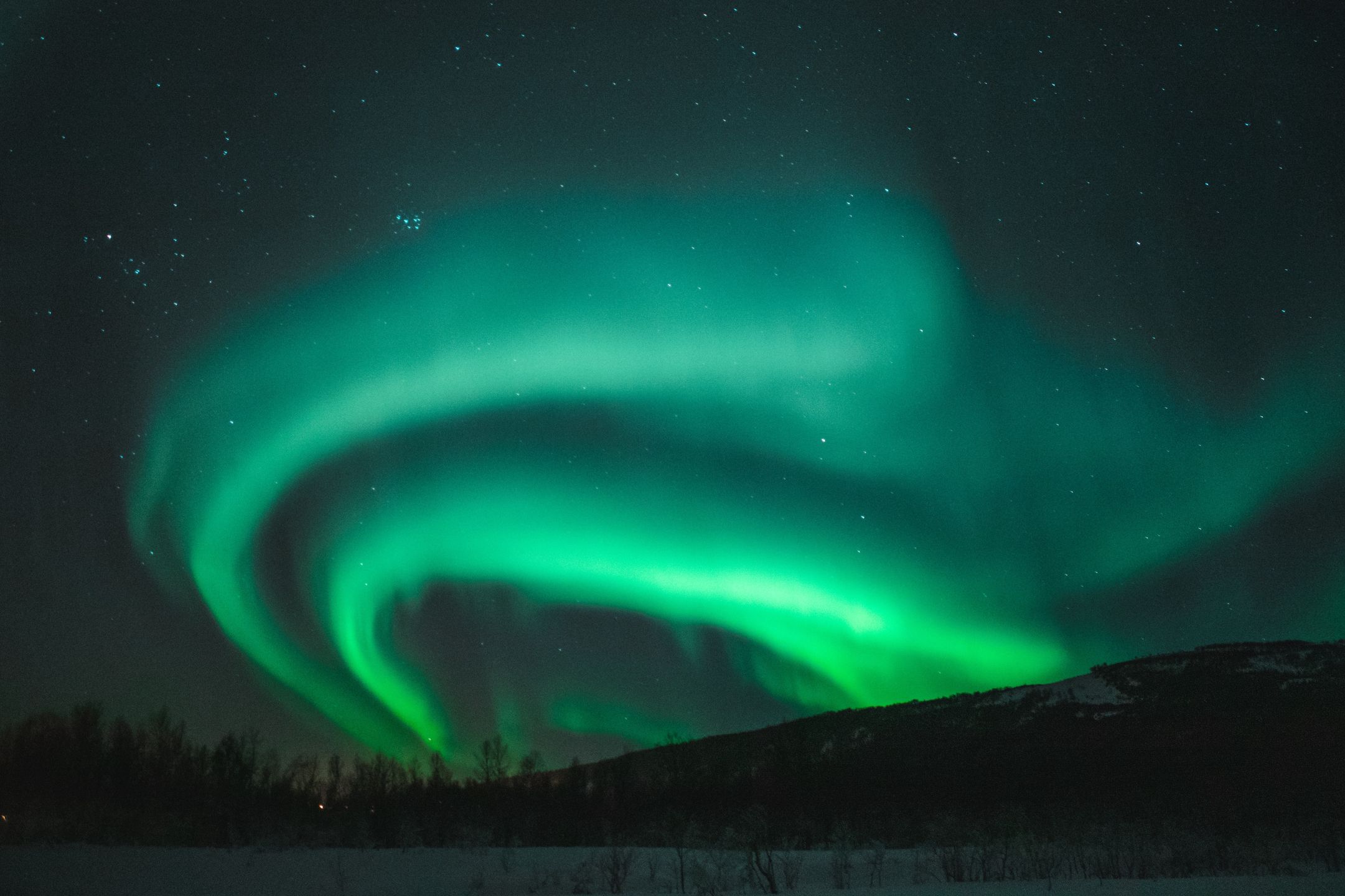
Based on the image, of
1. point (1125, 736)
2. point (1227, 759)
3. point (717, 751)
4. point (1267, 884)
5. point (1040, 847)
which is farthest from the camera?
point (717, 751)

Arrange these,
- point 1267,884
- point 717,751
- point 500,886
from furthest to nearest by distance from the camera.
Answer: point 717,751, point 500,886, point 1267,884

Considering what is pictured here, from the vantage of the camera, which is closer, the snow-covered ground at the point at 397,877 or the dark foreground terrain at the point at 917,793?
the snow-covered ground at the point at 397,877

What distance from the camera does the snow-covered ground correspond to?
13.7 meters

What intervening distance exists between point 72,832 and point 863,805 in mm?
34053

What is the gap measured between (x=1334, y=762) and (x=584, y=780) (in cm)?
3865

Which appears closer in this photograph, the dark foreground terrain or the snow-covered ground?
the snow-covered ground

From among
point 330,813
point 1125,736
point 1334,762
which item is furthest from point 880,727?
point 330,813

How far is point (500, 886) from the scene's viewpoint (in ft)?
58.2

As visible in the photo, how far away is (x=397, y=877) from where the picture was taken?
19266mm

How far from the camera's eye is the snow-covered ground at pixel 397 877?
13703mm

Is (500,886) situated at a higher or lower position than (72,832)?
lower

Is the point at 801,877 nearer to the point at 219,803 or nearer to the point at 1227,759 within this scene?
the point at 219,803

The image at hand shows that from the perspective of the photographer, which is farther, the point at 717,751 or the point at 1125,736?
the point at 717,751

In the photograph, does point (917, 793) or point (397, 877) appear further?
point (917, 793)
